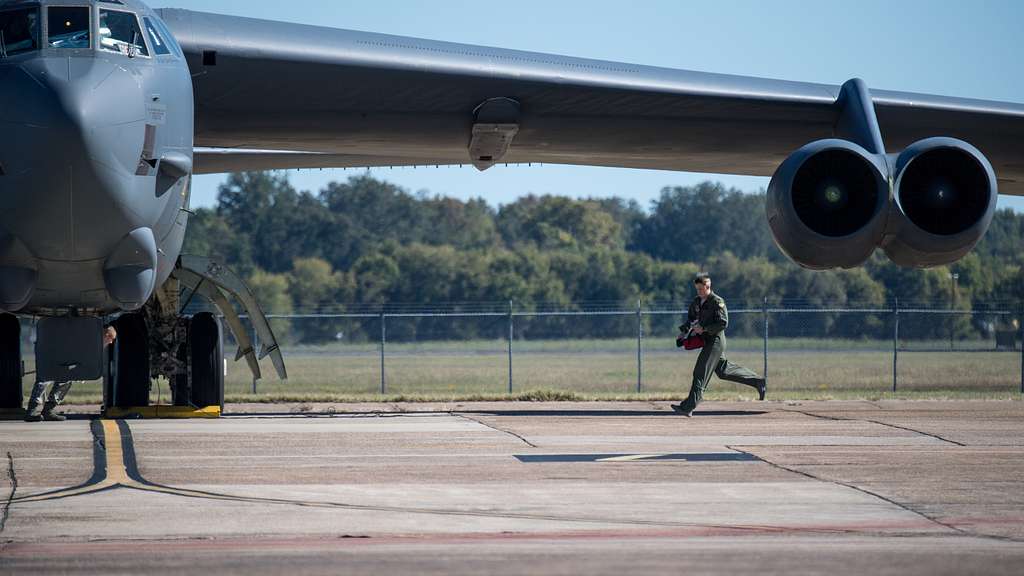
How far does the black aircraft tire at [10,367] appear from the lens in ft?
48.7

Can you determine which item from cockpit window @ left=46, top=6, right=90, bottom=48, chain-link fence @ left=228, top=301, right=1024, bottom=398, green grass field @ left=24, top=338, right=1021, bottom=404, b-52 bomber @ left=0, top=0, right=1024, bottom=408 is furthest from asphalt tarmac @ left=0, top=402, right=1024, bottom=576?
chain-link fence @ left=228, top=301, right=1024, bottom=398

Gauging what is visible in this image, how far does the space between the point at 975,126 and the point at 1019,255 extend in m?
38.8

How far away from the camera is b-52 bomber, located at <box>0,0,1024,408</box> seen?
9.55 metres

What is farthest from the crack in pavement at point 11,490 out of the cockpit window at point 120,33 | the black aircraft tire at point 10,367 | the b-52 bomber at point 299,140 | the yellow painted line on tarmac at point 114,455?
the black aircraft tire at point 10,367

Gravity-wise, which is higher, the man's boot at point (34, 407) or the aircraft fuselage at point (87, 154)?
the aircraft fuselage at point (87, 154)

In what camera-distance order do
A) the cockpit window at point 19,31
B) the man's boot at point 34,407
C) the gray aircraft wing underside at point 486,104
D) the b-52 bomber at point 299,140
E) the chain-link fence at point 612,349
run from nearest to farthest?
the b-52 bomber at point 299,140 < the cockpit window at point 19,31 < the gray aircraft wing underside at point 486,104 < the man's boot at point 34,407 < the chain-link fence at point 612,349

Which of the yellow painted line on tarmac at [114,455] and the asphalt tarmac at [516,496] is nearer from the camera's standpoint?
the asphalt tarmac at [516,496]

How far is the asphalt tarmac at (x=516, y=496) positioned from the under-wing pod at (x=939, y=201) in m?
1.70

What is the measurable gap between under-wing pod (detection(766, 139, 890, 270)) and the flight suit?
2.51m

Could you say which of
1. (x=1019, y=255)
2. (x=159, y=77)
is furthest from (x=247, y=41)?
(x=1019, y=255)

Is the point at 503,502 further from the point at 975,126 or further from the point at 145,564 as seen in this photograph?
the point at 975,126

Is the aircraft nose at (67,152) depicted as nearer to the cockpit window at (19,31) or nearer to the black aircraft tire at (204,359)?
the cockpit window at (19,31)

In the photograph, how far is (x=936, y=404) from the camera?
16297 millimetres

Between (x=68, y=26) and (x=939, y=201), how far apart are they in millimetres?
7481
